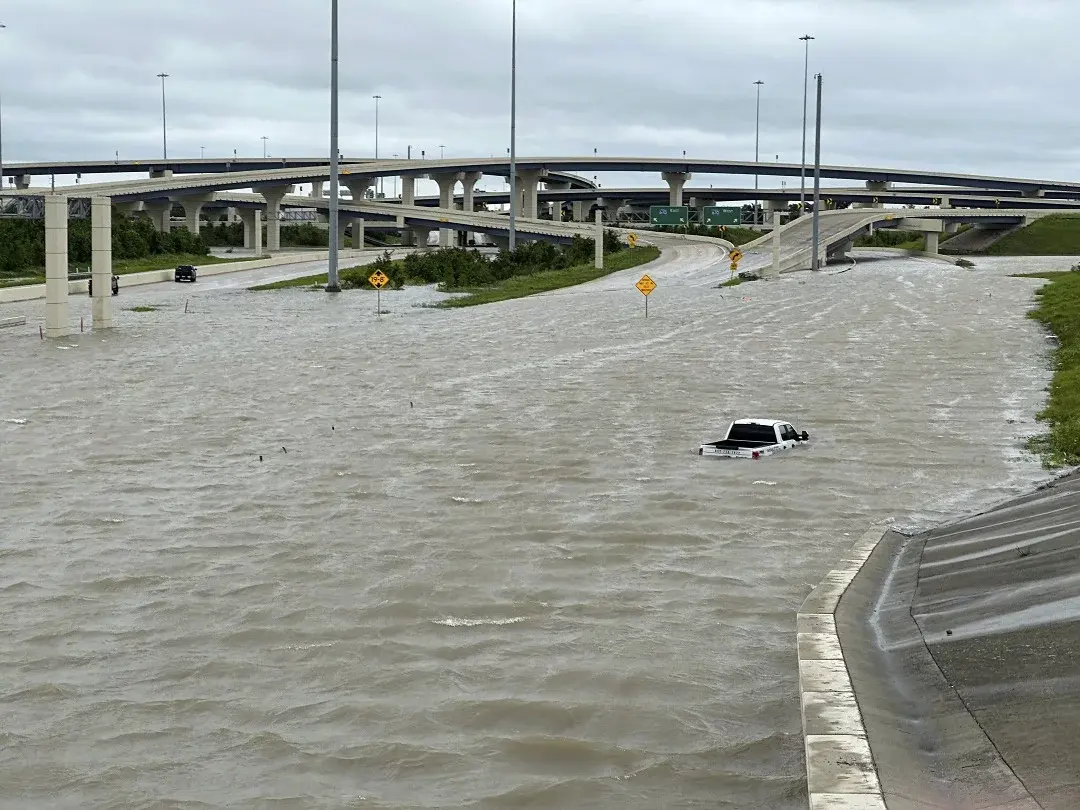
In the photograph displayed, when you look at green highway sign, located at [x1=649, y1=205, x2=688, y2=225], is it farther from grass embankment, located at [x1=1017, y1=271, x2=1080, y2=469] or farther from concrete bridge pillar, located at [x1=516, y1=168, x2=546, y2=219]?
grass embankment, located at [x1=1017, y1=271, x2=1080, y2=469]

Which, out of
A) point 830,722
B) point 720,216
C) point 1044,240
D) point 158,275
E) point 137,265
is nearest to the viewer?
point 830,722

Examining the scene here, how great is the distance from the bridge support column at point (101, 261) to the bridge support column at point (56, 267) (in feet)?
8.09

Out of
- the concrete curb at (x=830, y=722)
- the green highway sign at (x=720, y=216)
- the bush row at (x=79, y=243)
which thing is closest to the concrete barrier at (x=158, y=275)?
the bush row at (x=79, y=243)

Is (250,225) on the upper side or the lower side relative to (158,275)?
upper

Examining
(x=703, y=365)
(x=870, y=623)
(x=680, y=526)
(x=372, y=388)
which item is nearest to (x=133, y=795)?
(x=870, y=623)

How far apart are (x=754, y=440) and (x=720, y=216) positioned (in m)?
139

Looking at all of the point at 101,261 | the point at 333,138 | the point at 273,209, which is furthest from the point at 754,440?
the point at 273,209

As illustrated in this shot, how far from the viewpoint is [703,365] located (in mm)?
42938

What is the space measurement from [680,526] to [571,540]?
6.21 ft

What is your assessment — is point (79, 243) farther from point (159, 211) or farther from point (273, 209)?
point (273, 209)

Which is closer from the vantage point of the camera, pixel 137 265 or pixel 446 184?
pixel 137 265

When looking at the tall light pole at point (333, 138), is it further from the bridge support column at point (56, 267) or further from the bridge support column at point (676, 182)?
the bridge support column at point (676, 182)

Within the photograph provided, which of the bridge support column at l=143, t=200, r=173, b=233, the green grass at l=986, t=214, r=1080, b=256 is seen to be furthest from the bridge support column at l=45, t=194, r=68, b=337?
the bridge support column at l=143, t=200, r=173, b=233

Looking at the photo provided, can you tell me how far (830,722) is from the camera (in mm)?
11938
